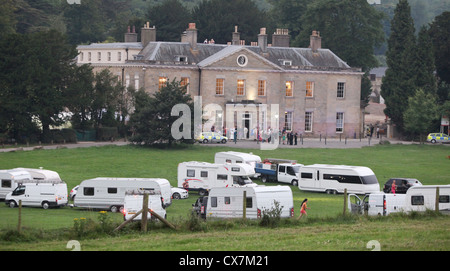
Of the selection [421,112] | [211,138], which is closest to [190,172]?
[211,138]

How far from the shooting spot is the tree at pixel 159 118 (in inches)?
2295

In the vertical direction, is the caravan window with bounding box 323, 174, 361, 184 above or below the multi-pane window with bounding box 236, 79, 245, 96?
below

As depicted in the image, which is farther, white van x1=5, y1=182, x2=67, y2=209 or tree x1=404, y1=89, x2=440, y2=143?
tree x1=404, y1=89, x2=440, y2=143

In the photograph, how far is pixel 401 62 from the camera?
74.2 meters

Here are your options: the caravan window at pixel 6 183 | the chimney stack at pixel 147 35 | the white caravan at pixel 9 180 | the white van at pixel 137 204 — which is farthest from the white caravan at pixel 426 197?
the chimney stack at pixel 147 35

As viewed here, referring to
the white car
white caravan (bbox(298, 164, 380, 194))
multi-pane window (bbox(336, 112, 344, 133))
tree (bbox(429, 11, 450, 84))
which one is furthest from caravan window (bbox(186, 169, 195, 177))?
tree (bbox(429, 11, 450, 84))

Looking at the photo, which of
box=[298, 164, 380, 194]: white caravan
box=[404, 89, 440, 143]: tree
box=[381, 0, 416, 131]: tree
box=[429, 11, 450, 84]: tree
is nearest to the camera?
box=[298, 164, 380, 194]: white caravan

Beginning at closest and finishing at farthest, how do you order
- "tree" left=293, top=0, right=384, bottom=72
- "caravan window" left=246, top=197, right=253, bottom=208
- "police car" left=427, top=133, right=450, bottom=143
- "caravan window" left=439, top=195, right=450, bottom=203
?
"caravan window" left=246, top=197, right=253, bottom=208 → "caravan window" left=439, top=195, right=450, bottom=203 → "police car" left=427, top=133, right=450, bottom=143 → "tree" left=293, top=0, right=384, bottom=72

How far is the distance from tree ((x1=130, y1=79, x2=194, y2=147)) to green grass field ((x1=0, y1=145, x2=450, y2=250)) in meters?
1.26

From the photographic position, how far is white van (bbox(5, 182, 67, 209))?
35.8 m

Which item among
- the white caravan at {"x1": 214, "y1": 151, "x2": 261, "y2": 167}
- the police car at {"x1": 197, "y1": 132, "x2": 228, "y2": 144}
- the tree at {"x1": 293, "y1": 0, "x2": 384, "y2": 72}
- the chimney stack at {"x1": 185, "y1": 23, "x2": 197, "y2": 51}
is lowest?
the white caravan at {"x1": 214, "y1": 151, "x2": 261, "y2": 167}

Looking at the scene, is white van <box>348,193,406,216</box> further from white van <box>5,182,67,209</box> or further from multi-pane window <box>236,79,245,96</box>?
multi-pane window <box>236,79,245,96</box>
